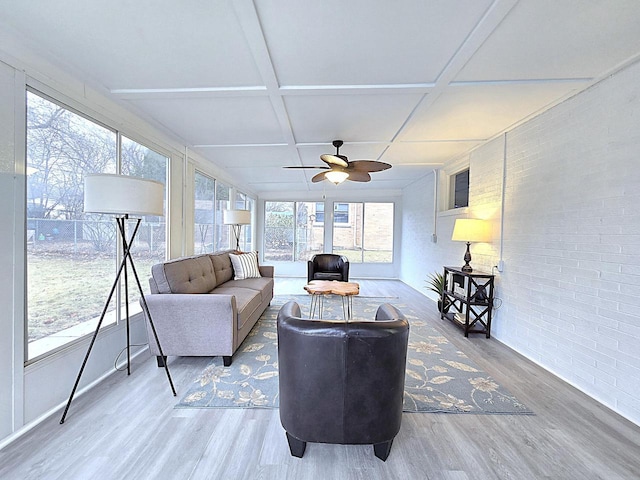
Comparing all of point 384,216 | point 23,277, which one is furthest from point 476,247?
point 23,277

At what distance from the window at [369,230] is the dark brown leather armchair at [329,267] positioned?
195cm

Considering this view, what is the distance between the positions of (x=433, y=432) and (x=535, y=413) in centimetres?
82

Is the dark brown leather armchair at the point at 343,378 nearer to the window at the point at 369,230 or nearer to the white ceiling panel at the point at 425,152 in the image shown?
the white ceiling panel at the point at 425,152

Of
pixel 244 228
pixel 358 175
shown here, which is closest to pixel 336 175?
pixel 358 175

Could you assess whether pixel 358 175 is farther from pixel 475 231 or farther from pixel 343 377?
pixel 343 377

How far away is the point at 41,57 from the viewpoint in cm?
186

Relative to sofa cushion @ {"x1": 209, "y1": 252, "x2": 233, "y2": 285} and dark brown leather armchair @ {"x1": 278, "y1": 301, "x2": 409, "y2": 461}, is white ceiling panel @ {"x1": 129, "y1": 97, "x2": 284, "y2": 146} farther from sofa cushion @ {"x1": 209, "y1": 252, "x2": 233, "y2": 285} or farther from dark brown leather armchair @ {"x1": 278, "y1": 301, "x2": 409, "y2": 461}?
dark brown leather armchair @ {"x1": 278, "y1": 301, "x2": 409, "y2": 461}

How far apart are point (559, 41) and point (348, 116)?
165 cm

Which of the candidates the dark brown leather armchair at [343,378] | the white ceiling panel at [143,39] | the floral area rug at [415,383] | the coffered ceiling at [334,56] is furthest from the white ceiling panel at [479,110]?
the floral area rug at [415,383]

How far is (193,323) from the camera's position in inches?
96.8

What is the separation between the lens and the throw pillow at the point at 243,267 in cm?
430

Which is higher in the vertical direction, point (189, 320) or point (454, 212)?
point (454, 212)

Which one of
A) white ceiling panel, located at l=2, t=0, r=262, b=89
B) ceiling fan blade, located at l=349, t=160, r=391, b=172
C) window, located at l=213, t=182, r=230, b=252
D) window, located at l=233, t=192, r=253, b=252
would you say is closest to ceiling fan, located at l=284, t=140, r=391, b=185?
ceiling fan blade, located at l=349, t=160, r=391, b=172

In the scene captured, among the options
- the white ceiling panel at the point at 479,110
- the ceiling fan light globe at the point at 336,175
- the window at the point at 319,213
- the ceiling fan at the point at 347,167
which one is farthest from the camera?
the window at the point at 319,213
